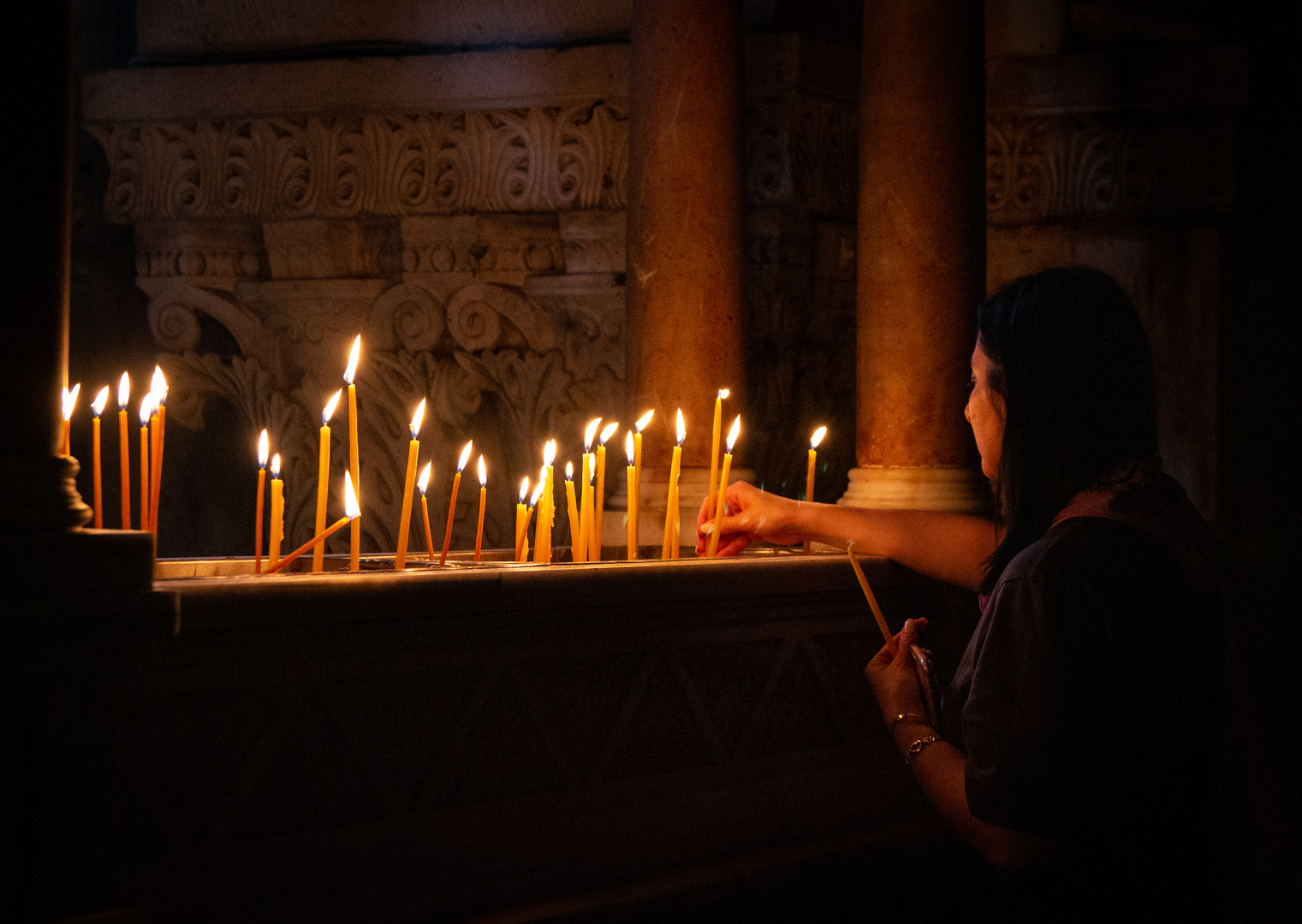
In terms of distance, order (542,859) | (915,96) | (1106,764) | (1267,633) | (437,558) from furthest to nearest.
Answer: (1267,633) < (915,96) < (437,558) < (542,859) < (1106,764)

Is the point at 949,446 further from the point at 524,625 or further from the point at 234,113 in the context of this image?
the point at 234,113

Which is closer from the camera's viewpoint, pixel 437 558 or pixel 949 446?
pixel 437 558

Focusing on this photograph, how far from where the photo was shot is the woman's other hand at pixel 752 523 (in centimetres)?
267

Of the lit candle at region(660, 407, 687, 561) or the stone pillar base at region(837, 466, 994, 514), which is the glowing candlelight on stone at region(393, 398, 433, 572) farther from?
the stone pillar base at region(837, 466, 994, 514)

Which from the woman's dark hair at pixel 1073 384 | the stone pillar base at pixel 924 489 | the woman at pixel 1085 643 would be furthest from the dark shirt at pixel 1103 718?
the stone pillar base at pixel 924 489

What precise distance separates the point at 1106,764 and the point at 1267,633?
3665 millimetres

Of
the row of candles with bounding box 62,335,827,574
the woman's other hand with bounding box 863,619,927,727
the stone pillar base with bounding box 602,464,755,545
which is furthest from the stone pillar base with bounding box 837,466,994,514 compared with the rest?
the woman's other hand with bounding box 863,619,927,727

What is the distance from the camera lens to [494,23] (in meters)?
4.52

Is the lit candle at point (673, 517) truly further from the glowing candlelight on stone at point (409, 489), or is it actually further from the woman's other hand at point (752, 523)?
the glowing candlelight on stone at point (409, 489)

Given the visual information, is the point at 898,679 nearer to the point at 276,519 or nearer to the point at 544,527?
the point at 544,527

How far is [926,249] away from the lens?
345 cm

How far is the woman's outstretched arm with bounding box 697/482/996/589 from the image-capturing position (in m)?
2.62

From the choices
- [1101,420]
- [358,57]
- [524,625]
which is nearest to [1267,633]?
[1101,420]

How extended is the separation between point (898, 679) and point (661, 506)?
5.51 ft
